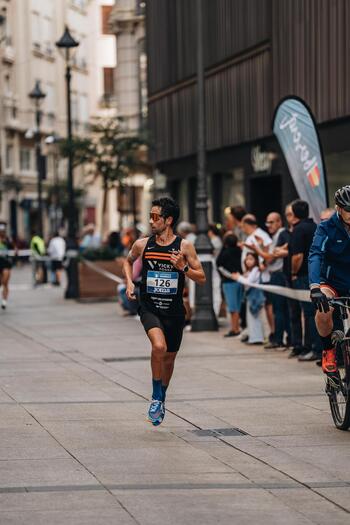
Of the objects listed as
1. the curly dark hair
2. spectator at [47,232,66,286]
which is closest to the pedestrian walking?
the curly dark hair

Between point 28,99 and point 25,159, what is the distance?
3552mm

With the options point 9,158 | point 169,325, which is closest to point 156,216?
point 169,325

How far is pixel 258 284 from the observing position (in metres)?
19.1

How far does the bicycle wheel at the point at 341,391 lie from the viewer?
10883mm

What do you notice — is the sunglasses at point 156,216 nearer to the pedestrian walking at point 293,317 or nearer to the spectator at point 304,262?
the spectator at point 304,262

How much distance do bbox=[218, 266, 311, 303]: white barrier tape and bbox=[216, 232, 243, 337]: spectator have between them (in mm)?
122

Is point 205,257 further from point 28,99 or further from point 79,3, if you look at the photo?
point 79,3

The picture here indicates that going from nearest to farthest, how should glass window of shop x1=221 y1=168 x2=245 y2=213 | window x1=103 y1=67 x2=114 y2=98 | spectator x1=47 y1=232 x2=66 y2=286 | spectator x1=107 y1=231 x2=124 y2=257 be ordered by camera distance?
glass window of shop x1=221 y1=168 x2=245 y2=213 → spectator x1=107 y1=231 x2=124 y2=257 → spectator x1=47 y1=232 x2=66 y2=286 → window x1=103 y1=67 x2=114 y2=98

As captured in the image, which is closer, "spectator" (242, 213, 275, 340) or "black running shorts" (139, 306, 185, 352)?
"black running shorts" (139, 306, 185, 352)

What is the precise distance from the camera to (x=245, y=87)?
97.8ft

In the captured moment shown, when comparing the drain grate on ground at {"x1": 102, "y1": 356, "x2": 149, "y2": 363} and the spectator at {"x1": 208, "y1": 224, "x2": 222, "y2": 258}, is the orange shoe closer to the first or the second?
the drain grate on ground at {"x1": 102, "y1": 356, "x2": 149, "y2": 363}

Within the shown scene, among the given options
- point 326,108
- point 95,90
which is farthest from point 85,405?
point 95,90

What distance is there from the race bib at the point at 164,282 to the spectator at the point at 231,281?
898 centimetres

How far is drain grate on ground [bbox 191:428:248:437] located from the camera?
1104 cm
